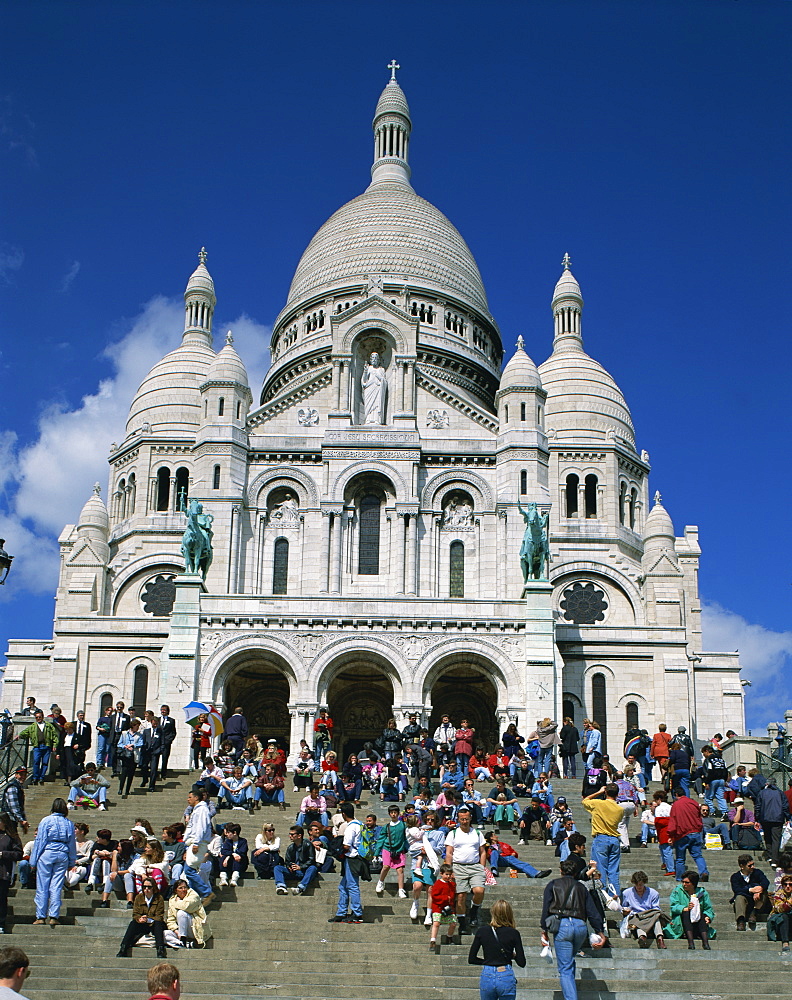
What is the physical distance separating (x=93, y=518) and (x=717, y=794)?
34.7m

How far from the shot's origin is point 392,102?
80.1 m

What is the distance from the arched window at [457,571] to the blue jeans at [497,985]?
3096 centimetres

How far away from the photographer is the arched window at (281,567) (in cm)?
4659

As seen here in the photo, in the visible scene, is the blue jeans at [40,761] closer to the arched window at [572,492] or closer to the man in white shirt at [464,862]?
the man in white shirt at [464,862]

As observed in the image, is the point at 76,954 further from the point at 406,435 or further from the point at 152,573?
the point at 152,573

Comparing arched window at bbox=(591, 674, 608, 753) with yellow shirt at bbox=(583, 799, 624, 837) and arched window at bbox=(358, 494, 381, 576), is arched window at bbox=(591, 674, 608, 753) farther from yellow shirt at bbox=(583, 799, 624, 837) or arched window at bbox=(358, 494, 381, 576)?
yellow shirt at bbox=(583, 799, 624, 837)

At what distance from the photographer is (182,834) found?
2239cm

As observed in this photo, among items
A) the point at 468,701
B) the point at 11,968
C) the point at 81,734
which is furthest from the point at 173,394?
the point at 11,968

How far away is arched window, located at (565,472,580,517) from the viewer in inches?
2312

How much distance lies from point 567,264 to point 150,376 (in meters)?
23.7

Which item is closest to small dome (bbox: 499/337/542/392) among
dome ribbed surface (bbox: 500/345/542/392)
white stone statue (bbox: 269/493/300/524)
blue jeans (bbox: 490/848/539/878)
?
dome ribbed surface (bbox: 500/345/542/392)

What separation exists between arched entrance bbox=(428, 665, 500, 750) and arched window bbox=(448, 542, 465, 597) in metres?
3.14

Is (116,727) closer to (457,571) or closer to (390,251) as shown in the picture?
(457,571)

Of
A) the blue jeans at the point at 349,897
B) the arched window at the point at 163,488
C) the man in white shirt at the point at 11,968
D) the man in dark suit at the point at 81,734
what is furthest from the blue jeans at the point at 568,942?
the arched window at the point at 163,488
